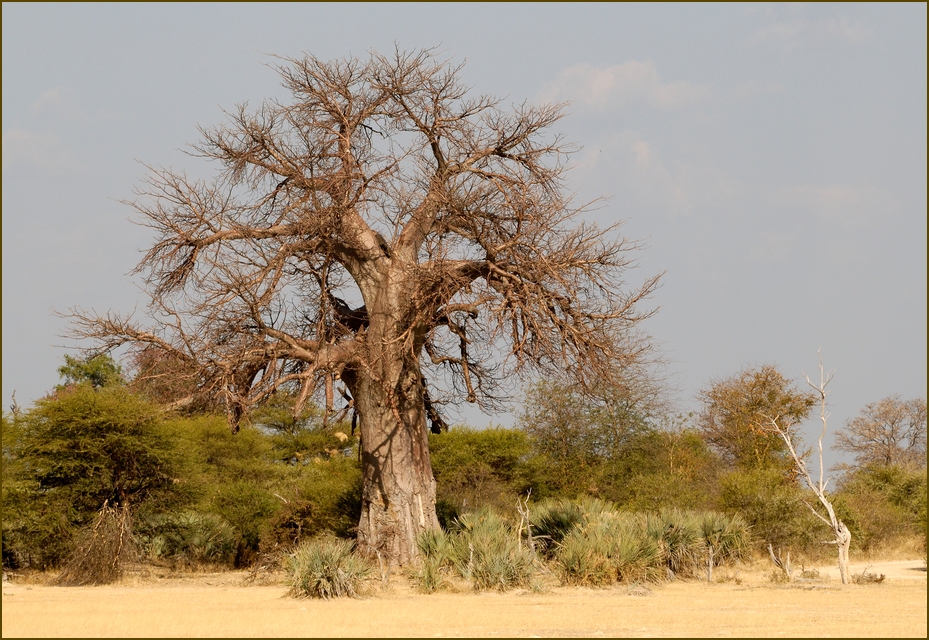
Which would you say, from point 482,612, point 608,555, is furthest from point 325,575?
point 608,555

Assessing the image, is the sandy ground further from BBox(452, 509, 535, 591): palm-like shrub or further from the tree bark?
BBox(452, 509, 535, 591): palm-like shrub

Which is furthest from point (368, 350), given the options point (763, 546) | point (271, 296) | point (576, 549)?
point (763, 546)

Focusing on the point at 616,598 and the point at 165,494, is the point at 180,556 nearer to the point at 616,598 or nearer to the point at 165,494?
the point at 165,494

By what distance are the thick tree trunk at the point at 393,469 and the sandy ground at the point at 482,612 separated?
1540 mm

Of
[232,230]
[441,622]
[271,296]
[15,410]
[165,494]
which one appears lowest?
[441,622]

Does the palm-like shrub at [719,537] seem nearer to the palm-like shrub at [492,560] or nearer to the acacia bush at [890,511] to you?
the palm-like shrub at [492,560]

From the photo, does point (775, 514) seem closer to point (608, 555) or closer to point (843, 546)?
point (843, 546)

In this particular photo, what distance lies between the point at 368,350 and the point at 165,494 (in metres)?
5.82

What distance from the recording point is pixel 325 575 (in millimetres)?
14852

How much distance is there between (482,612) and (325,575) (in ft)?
9.59

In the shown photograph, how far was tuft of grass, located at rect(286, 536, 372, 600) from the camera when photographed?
48.7ft

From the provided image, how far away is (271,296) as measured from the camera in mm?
17938

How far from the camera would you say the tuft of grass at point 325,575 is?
1484 cm

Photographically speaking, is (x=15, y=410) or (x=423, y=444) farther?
(x=15, y=410)
